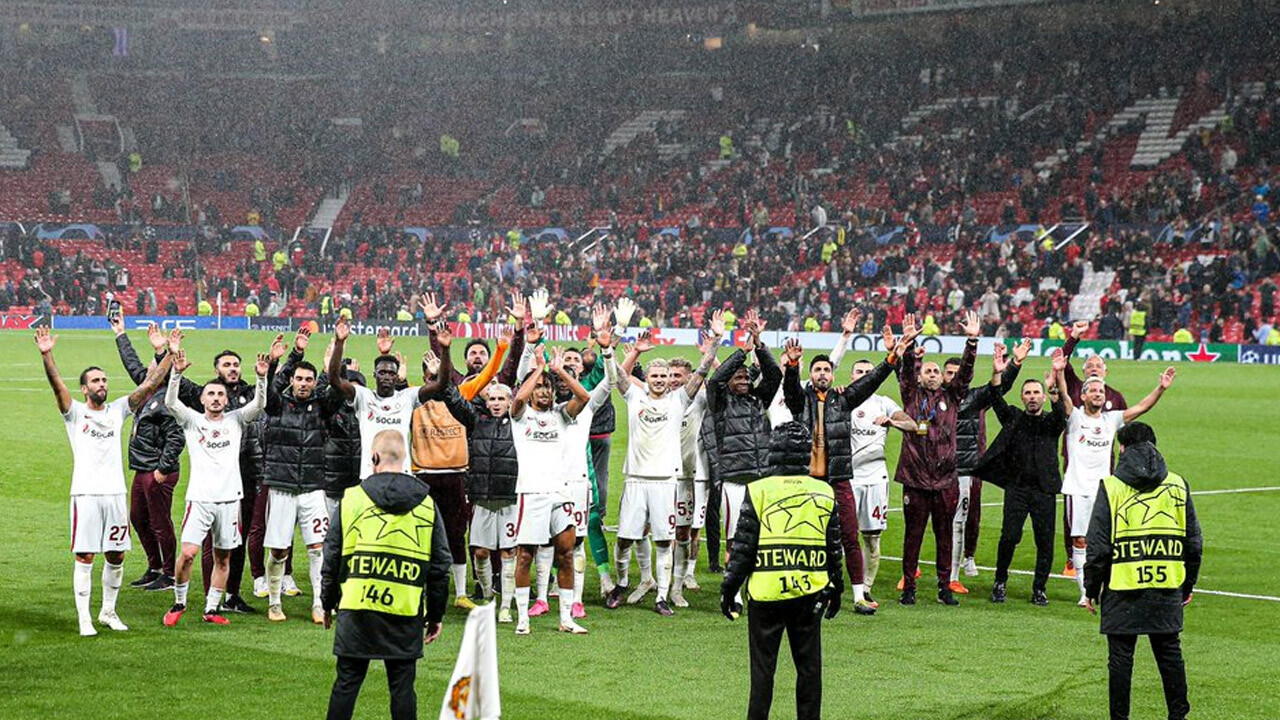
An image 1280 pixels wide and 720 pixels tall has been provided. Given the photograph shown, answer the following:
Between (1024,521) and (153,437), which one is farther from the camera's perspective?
(1024,521)

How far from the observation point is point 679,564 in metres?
13.7

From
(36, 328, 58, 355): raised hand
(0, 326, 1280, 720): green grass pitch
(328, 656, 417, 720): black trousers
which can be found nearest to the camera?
(328, 656, 417, 720): black trousers

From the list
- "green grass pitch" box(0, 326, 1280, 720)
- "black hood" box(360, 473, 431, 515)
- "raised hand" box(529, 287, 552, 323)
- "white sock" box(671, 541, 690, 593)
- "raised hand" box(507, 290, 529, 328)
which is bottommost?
"green grass pitch" box(0, 326, 1280, 720)

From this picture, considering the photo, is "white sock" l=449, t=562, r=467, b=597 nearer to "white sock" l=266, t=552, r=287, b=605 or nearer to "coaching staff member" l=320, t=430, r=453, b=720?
"white sock" l=266, t=552, r=287, b=605

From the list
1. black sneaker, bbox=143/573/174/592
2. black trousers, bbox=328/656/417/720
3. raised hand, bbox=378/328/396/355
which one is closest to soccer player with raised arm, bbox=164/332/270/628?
raised hand, bbox=378/328/396/355

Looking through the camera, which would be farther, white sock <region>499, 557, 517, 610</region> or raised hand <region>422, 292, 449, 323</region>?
white sock <region>499, 557, 517, 610</region>

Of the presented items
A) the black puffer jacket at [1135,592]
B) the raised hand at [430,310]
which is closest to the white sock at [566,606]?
the raised hand at [430,310]

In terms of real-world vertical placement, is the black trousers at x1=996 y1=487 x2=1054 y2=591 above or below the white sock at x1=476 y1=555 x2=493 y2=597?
above

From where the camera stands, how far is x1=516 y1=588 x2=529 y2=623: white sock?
40.3ft

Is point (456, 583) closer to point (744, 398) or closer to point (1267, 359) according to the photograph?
point (744, 398)

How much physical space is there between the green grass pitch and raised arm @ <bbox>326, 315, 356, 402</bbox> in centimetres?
188

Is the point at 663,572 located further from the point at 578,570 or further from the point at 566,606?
the point at 566,606

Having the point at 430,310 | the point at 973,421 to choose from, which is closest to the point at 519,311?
the point at 430,310

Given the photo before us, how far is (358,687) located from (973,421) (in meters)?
8.27
